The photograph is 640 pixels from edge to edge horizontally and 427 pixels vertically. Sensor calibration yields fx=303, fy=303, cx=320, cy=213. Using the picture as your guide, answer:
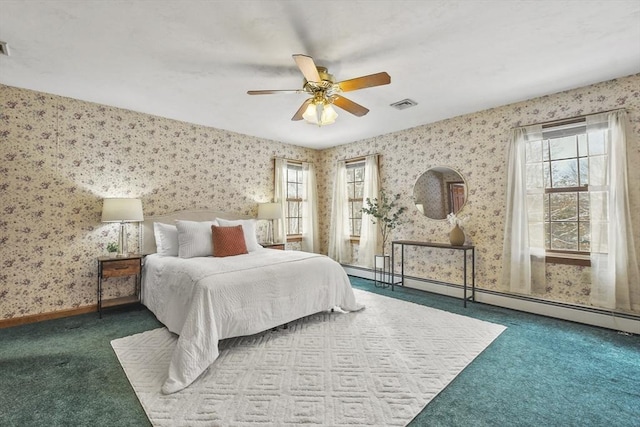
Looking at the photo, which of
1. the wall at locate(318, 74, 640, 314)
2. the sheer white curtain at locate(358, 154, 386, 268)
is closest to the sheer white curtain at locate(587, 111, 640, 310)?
the wall at locate(318, 74, 640, 314)

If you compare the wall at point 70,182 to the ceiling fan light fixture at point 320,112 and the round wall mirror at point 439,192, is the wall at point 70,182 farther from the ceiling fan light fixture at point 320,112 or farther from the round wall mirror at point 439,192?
the round wall mirror at point 439,192

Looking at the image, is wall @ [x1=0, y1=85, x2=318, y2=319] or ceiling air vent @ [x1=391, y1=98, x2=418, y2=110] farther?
ceiling air vent @ [x1=391, y1=98, x2=418, y2=110]

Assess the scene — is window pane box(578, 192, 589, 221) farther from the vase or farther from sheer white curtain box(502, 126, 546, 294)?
the vase

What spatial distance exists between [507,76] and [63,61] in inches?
163

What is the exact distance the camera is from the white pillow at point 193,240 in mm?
3576

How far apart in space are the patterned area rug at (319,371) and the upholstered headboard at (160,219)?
1.38 meters

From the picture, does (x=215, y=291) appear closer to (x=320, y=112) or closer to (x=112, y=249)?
(x=320, y=112)

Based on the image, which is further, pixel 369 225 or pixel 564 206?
pixel 369 225

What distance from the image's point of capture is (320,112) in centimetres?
282

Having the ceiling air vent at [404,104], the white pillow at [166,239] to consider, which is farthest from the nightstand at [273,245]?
the ceiling air vent at [404,104]

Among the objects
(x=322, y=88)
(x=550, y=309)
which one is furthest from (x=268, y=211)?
(x=550, y=309)

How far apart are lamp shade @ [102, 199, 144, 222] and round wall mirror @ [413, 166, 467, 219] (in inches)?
153

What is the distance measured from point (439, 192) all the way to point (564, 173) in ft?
4.79

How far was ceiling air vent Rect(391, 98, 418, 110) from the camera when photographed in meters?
3.62
